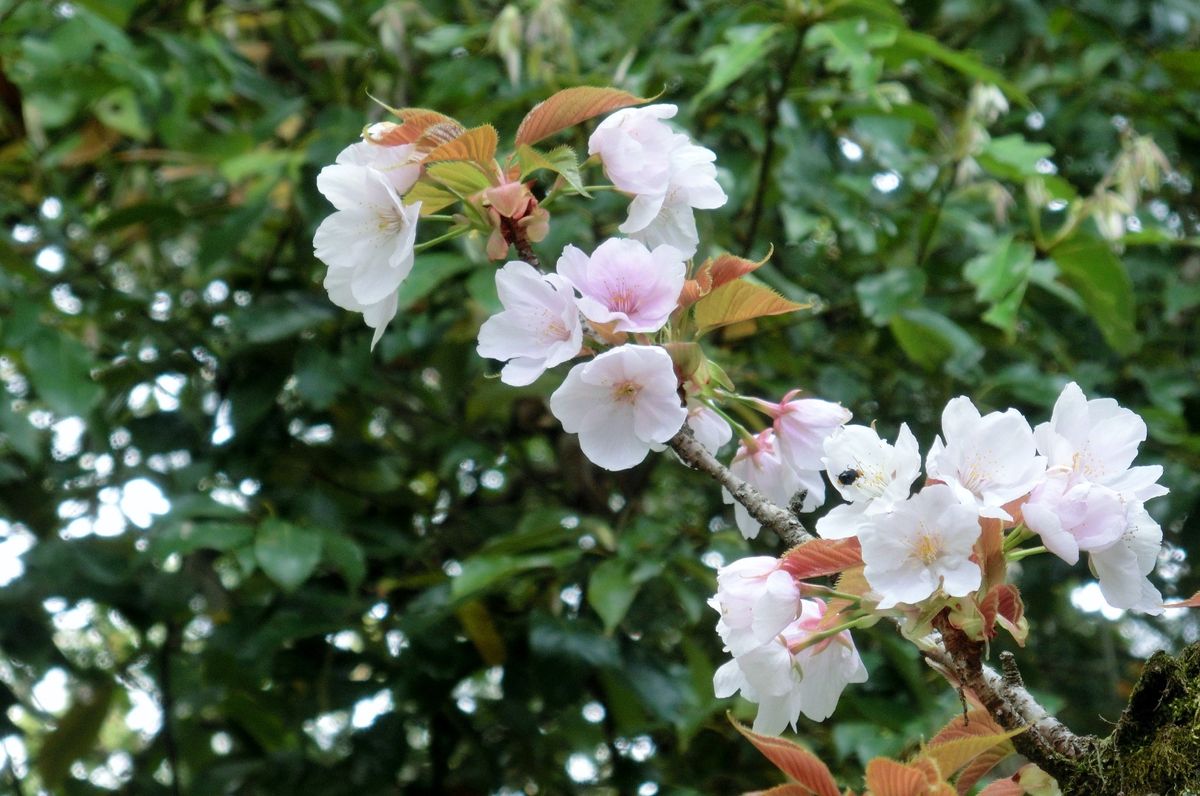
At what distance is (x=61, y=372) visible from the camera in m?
1.65

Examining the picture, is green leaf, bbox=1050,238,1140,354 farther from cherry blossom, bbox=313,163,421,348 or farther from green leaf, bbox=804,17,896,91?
cherry blossom, bbox=313,163,421,348

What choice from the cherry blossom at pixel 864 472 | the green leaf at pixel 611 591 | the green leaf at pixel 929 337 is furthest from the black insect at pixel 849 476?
the green leaf at pixel 929 337

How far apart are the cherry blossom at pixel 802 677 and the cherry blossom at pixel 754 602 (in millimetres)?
19

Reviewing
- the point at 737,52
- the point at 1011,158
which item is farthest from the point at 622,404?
the point at 1011,158

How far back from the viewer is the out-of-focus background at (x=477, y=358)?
5.15 ft

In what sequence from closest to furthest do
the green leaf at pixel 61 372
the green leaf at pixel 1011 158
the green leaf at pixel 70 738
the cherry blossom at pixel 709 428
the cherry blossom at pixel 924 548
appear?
the cherry blossom at pixel 924 548 → the cherry blossom at pixel 709 428 → the green leaf at pixel 1011 158 → the green leaf at pixel 61 372 → the green leaf at pixel 70 738

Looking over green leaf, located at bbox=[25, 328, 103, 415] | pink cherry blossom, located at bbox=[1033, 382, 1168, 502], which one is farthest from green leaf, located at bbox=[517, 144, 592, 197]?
green leaf, located at bbox=[25, 328, 103, 415]

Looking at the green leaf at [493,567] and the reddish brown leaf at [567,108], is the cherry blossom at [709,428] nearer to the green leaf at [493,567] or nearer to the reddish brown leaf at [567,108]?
the reddish brown leaf at [567,108]

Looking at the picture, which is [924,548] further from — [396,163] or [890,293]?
[890,293]

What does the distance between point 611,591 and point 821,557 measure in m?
0.84

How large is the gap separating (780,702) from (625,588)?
776 mm

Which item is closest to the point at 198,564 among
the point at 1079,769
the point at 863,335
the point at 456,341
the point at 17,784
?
the point at 17,784

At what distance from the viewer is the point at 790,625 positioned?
26.0 inches

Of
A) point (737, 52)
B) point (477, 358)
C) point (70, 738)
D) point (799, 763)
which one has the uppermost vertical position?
point (799, 763)
